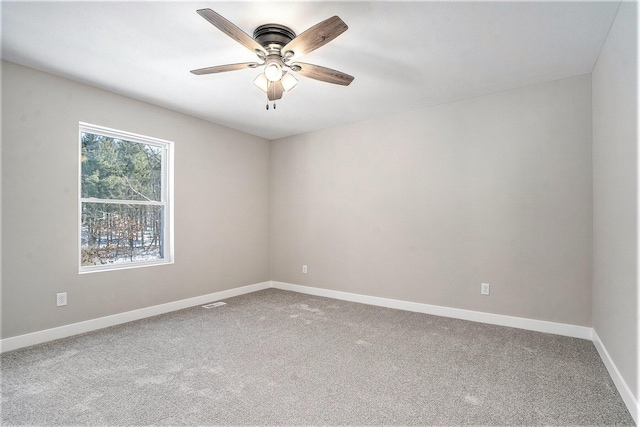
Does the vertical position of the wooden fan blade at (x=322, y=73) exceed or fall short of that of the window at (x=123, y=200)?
it exceeds it

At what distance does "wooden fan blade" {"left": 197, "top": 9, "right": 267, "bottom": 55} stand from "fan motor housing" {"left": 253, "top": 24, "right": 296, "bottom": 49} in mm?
74

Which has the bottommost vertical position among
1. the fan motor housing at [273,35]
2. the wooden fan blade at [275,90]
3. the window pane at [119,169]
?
the window pane at [119,169]

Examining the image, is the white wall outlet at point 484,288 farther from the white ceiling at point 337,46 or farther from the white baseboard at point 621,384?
the white ceiling at point 337,46

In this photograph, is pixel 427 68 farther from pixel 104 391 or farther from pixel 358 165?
pixel 104 391

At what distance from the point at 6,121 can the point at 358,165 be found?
11.9 feet

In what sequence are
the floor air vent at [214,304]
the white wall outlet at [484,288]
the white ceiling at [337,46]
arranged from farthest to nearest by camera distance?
the floor air vent at [214,304], the white wall outlet at [484,288], the white ceiling at [337,46]

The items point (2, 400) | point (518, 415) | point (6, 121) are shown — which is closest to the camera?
point (518, 415)

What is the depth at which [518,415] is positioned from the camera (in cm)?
186

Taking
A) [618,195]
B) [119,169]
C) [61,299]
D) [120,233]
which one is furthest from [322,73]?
[61,299]

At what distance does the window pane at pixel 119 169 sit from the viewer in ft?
11.3

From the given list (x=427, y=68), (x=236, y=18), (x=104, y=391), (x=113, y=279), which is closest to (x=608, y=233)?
(x=427, y=68)

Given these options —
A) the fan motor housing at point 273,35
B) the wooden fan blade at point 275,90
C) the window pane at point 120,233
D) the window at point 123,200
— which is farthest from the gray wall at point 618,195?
the window pane at point 120,233

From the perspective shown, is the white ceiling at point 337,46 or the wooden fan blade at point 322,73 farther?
the wooden fan blade at point 322,73

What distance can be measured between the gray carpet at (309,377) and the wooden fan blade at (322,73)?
7.20 ft
